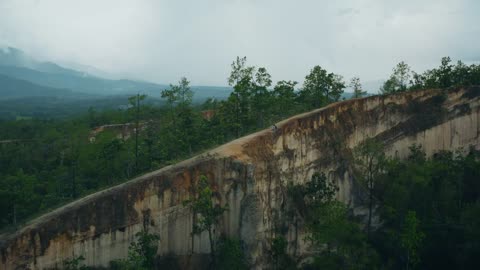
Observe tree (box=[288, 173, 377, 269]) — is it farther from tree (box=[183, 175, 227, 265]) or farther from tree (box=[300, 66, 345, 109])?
tree (box=[300, 66, 345, 109])

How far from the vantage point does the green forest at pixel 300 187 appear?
30.1m

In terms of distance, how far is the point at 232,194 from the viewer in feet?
107

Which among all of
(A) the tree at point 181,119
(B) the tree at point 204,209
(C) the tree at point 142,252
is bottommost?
(C) the tree at point 142,252

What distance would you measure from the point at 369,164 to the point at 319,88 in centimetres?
1450

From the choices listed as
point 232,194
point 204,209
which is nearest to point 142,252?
point 204,209

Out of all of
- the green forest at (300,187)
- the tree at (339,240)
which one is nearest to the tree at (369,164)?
the green forest at (300,187)

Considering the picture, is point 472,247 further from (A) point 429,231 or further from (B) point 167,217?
(B) point 167,217

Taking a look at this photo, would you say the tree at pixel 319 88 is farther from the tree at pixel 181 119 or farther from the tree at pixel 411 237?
the tree at pixel 411 237

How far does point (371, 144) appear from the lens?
37.2 metres

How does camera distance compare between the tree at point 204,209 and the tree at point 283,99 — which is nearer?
the tree at point 204,209

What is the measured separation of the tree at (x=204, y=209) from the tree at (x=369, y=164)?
40.5 feet

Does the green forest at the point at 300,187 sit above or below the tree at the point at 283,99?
below

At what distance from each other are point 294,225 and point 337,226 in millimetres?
6177

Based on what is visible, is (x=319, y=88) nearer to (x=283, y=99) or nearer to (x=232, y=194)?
(x=283, y=99)
